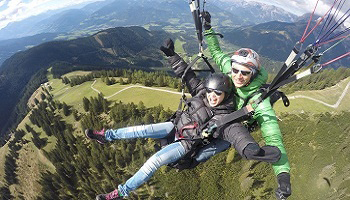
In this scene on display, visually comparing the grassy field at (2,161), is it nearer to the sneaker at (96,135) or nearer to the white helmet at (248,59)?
the sneaker at (96,135)

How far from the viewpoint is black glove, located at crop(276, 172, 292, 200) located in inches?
237

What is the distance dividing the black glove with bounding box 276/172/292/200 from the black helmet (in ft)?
10.2

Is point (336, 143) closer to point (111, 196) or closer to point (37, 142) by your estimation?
point (111, 196)

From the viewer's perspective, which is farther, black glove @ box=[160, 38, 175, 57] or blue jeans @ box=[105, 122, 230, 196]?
black glove @ box=[160, 38, 175, 57]

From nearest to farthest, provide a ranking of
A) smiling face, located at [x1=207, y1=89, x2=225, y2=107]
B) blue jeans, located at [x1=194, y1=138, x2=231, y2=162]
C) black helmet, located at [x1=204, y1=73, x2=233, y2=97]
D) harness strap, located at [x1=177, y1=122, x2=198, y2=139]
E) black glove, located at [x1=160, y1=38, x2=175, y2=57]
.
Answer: black helmet, located at [x1=204, y1=73, x2=233, y2=97] < smiling face, located at [x1=207, y1=89, x2=225, y2=107] < harness strap, located at [x1=177, y1=122, x2=198, y2=139] < blue jeans, located at [x1=194, y1=138, x2=231, y2=162] < black glove, located at [x1=160, y1=38, x2=175, y2=57]

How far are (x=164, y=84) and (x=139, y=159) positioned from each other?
95.9 ft

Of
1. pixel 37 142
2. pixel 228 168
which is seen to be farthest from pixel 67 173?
pixel 228 168

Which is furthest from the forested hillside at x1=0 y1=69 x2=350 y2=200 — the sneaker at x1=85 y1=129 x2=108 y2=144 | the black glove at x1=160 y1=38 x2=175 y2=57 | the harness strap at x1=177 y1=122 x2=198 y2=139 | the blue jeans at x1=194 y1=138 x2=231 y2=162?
the sneaker at x1=85 y1=129 x2=108 y2=144

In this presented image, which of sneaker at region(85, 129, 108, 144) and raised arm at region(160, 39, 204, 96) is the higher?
raised arm at region(160, 39, 204, 96)

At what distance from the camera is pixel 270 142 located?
22.7ft

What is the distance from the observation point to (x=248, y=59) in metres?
7.76

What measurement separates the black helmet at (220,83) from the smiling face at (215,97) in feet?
0.47

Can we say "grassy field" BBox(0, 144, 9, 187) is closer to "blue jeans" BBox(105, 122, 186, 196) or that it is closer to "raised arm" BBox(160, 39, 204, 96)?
"blue jeans" BBox(105, 122, 186, 196)

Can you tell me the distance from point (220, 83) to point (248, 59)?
1186mm
